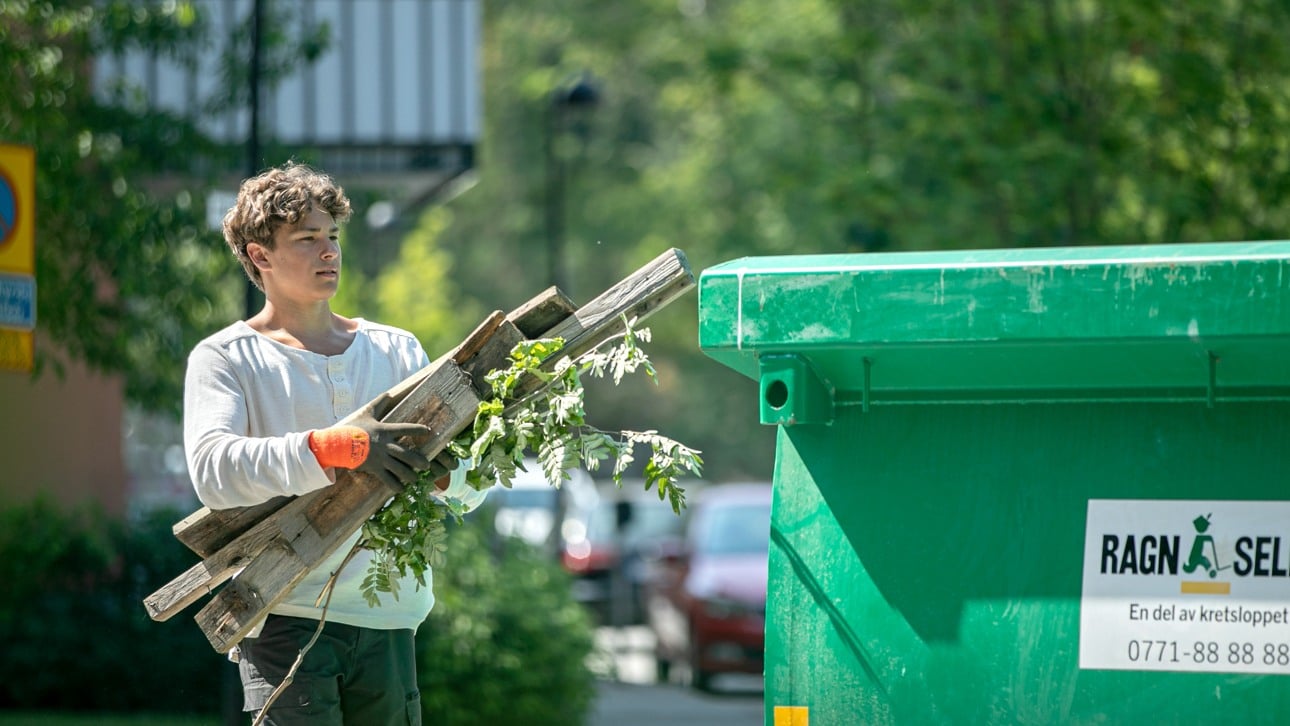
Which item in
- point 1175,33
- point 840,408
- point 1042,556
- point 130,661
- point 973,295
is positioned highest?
point 1175,33

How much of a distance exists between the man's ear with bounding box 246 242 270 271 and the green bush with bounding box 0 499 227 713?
19.0ft

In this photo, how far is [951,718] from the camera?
3.47 m

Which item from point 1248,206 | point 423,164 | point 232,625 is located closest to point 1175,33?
point 1248,206

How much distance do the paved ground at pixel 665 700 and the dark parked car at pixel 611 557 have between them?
4.98m

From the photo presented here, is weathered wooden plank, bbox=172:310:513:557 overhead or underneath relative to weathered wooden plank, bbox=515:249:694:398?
underneath

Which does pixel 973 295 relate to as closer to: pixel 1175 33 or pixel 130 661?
pixel 130 661

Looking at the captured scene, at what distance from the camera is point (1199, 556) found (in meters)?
3.36

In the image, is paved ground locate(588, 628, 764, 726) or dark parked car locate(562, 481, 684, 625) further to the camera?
dark parked car locate(562, 481, 684, 625)

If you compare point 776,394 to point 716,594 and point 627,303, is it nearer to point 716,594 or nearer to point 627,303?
point 627,303

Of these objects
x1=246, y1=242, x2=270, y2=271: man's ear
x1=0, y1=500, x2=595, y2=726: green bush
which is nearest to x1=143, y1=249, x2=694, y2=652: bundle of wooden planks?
x1=246, y1=242, x2=270, y2=271: man's ear

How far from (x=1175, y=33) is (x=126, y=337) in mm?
6764

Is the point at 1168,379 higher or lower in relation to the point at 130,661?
higher

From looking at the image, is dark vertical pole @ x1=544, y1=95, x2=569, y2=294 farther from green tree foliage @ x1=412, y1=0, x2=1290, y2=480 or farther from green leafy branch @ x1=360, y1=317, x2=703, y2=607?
green leafy branch @ x1=360, y1=317, x2=703, y2=607

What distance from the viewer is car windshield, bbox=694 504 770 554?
15.2 metres
